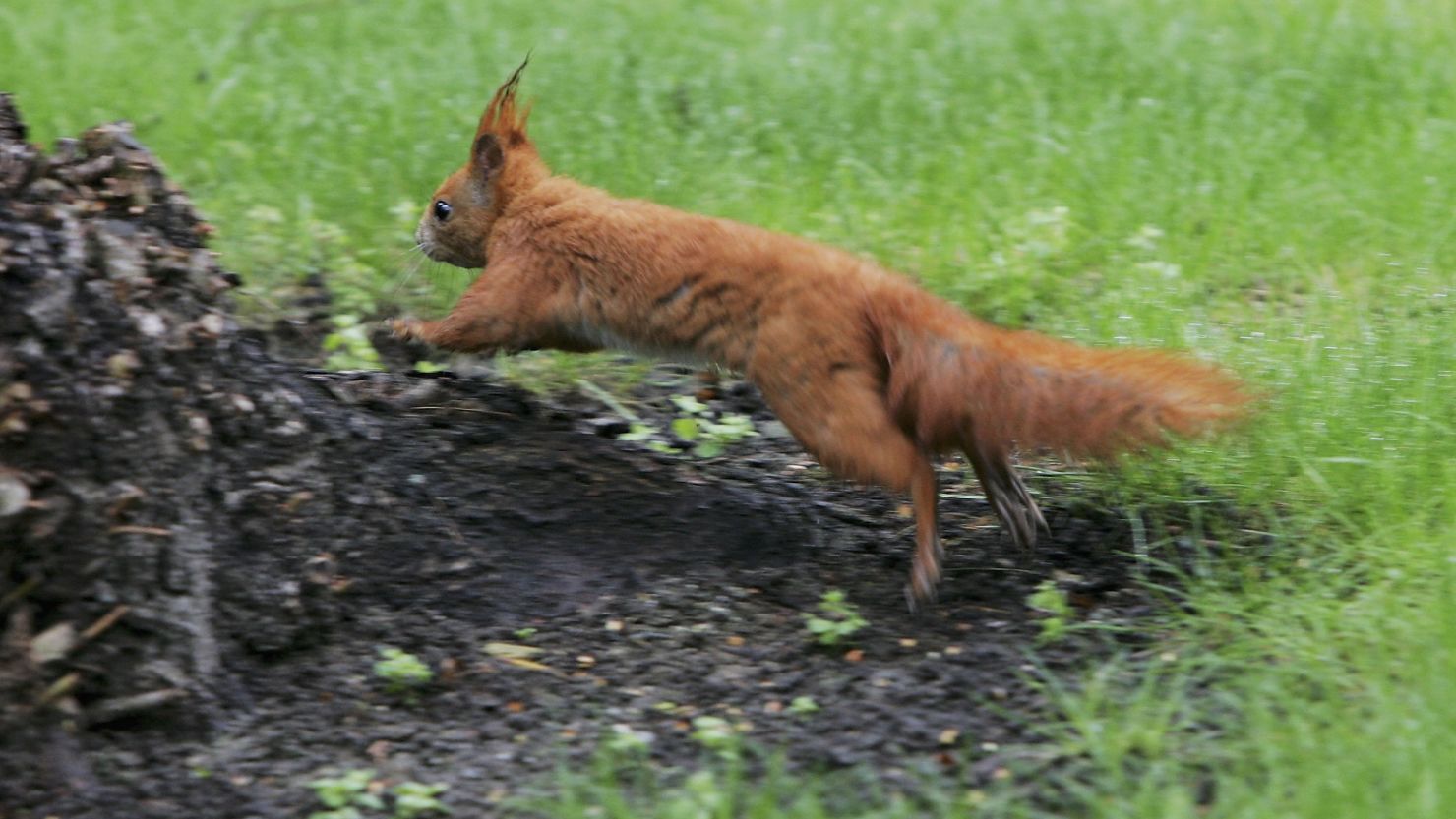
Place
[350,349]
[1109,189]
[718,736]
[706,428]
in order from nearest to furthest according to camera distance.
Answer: [718,736], [706,428], [350,349], [1109,189]

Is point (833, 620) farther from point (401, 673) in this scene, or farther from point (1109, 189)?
point (1109, 189)

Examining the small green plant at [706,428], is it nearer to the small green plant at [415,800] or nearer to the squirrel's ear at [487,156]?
the squirrel's ear at [487,156]

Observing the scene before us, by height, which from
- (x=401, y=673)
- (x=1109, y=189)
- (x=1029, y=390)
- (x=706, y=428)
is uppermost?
(x=1109, y=189)

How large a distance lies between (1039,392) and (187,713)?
179 centimetres

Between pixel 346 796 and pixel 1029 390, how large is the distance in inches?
61.8

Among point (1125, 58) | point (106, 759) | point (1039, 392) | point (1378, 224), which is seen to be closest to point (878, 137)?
point (1125, 58)

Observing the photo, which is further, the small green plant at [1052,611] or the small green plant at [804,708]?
the small green plant at [1052,611]

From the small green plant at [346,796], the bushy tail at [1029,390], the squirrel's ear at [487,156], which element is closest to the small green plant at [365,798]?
the small green plant at [346,796]

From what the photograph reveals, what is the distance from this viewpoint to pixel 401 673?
307 centimetres

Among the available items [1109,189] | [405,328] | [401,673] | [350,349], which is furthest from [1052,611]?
[1109,189]

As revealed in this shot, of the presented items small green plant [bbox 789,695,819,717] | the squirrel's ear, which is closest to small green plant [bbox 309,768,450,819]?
small green plant [bbox 789,695,819,717]

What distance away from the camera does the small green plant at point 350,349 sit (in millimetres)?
4492

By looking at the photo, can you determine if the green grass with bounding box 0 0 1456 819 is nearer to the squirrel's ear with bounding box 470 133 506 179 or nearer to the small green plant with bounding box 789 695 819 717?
the small green plant with bounding box 789 695 819 717

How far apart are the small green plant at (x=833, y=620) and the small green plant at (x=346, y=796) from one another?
95cm
